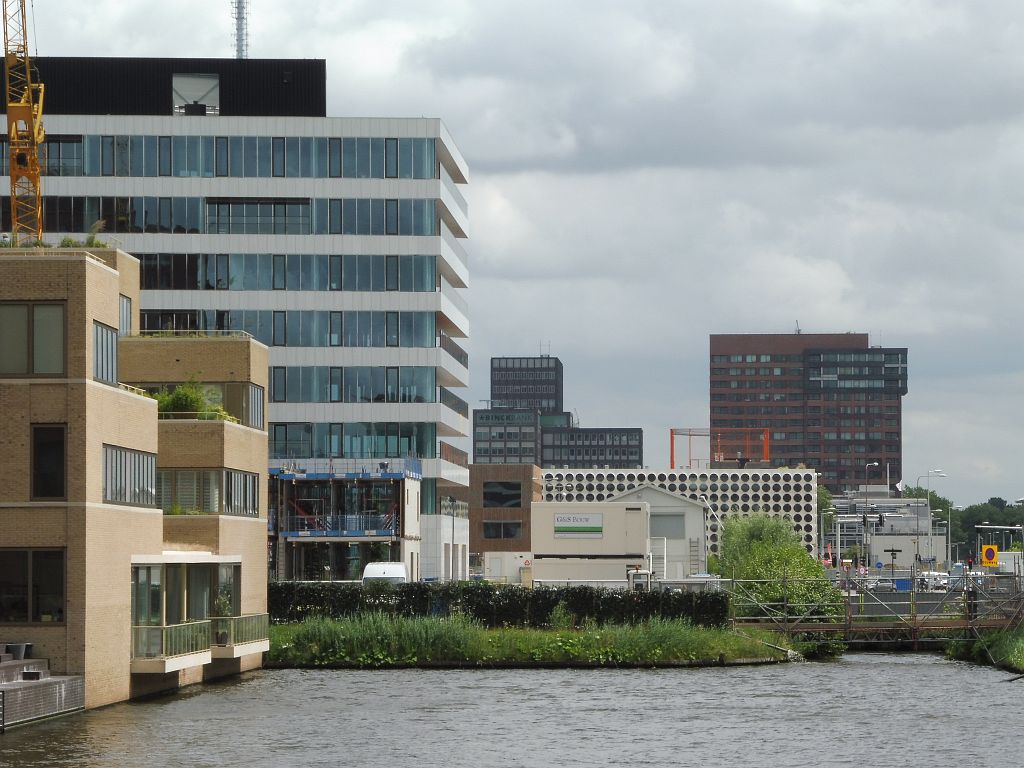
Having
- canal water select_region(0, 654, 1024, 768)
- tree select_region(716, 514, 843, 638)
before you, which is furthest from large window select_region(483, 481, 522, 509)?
canal water select_region(0, 654, 1024, 768)

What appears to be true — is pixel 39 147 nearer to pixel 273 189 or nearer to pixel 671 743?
pixel 273 189

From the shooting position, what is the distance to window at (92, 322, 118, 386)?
46.1m

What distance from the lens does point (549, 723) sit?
45250mm

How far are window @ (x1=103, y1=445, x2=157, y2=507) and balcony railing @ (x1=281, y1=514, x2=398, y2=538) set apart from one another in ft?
195

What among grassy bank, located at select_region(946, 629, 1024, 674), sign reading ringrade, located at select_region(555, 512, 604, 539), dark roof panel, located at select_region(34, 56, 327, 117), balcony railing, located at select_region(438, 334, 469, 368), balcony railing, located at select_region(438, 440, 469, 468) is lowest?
grassy bank, located at select_region(946, 629, 1024, 674)

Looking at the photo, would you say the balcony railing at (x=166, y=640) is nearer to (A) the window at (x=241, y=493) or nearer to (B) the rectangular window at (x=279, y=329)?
(A) the window at (x=241, y=493)

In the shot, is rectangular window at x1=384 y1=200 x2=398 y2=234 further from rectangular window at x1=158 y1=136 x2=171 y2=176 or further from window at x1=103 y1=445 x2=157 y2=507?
window at x1=103 y1=445 x2=157 y2=507

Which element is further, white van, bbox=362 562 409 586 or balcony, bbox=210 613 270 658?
Answer: white van, bbox=362 562 409 586

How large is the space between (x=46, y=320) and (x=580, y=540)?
7594cm

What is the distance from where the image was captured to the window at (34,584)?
44.9 meters

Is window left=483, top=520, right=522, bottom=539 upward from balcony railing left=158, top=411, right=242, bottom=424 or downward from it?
downward

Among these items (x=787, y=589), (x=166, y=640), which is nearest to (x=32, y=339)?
(x=166, y=640)

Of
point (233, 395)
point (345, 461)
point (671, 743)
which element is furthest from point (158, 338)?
point (345, 461)

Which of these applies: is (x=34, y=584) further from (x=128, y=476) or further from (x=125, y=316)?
(x=125, y=316)
